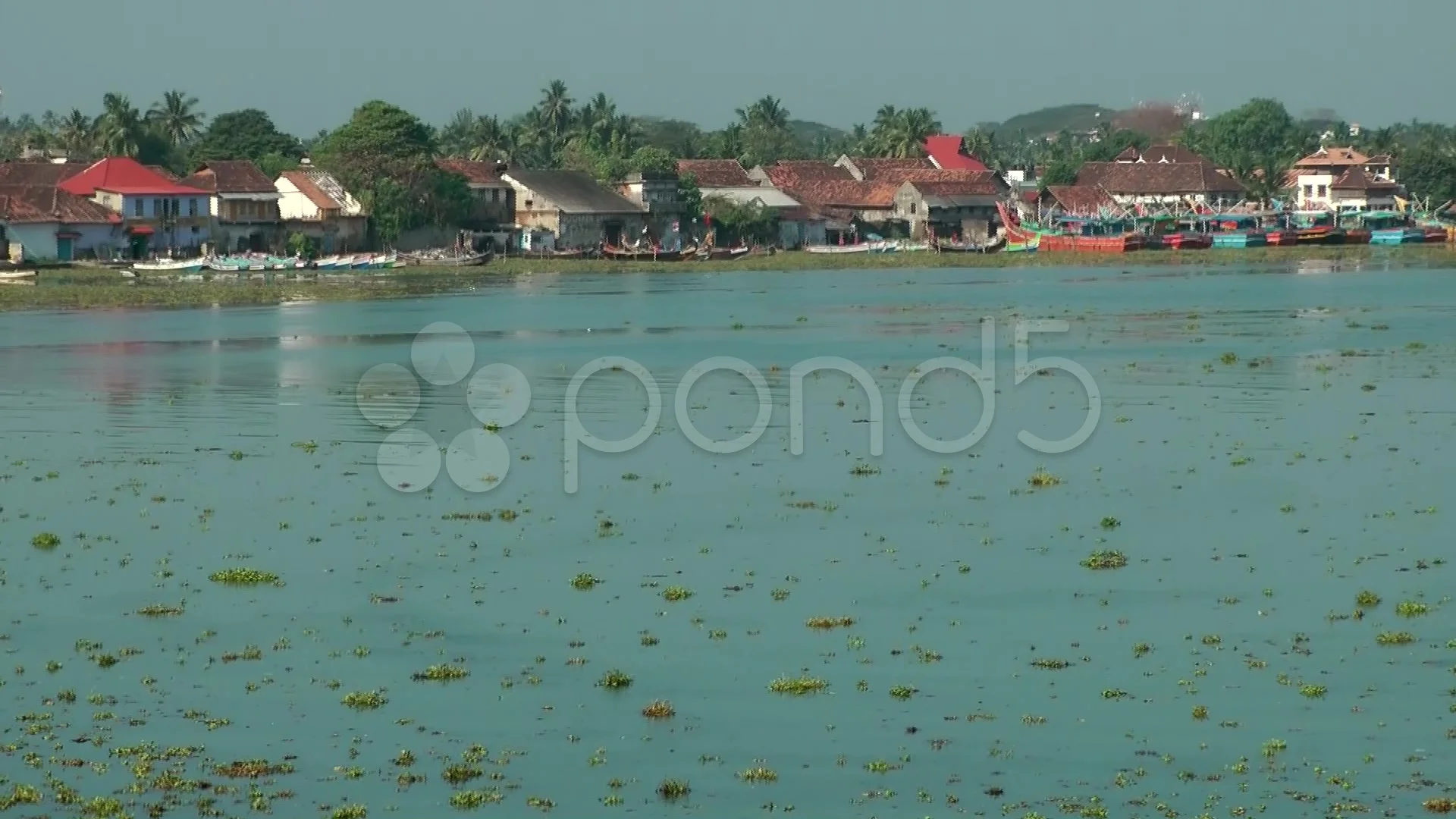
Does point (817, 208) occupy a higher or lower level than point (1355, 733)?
higher

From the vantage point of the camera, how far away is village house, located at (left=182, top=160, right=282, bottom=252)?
101 meters

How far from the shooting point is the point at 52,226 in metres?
90.7

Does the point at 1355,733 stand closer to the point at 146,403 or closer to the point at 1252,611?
the point at 1252,611

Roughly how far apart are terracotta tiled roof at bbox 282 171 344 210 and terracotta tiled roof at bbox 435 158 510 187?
8246mm

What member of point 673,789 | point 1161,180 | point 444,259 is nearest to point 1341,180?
point 1161,180

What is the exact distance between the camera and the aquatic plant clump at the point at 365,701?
16.6m

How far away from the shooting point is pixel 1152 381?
41.9 m

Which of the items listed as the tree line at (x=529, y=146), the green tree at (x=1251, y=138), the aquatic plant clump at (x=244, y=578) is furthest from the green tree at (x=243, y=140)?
the aquatic plant clump at (x=244, y=578)

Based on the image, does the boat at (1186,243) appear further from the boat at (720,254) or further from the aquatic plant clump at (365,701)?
the aquatic plant clump at (365,701)

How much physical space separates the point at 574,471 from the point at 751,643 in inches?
449

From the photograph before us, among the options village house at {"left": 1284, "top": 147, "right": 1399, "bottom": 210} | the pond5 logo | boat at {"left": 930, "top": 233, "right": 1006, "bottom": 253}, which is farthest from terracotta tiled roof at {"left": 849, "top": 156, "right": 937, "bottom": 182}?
the pond5 logo

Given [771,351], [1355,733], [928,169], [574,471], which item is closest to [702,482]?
[574,471]

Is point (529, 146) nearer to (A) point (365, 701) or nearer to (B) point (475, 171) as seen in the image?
(B) point (475, 171)

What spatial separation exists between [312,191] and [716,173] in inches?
1331
